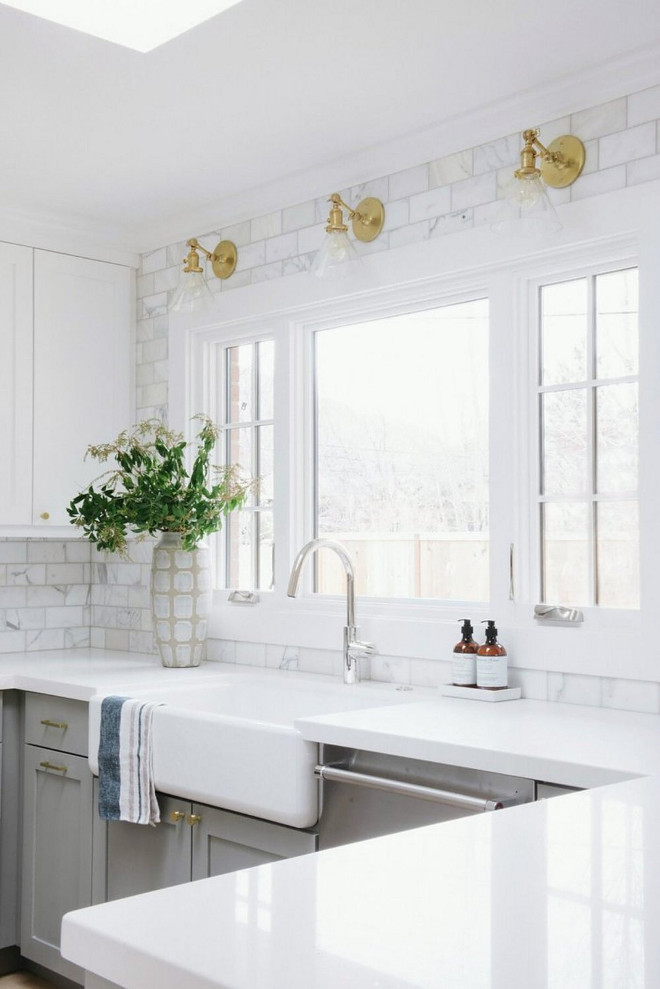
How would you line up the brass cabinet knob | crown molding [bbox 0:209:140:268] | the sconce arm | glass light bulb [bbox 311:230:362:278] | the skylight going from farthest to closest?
crown molding [bbox 0:209:140:268] < the sconce arm < the brass cabinet knob < glass light bulb [bbox 311:230:362:278] < the skylight

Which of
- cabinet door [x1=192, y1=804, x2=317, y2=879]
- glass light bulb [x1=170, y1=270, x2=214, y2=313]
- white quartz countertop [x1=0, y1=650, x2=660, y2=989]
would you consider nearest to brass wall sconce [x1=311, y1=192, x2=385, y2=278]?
glass light bulb [x1=170, y1=270, x2=214, y2=313]

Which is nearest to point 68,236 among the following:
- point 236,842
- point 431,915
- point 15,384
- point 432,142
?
point 15,384

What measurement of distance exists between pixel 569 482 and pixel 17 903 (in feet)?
6.97

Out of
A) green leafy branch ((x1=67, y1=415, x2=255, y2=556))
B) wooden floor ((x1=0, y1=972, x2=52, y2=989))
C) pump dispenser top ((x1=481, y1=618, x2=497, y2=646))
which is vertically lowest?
wooden floor ((x1=0, y1=972, x2=52, y2=989))

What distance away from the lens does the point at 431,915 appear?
98 cm

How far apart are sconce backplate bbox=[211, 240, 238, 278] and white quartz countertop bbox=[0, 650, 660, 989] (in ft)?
8.28

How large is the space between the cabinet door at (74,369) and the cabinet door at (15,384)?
1.2 inches

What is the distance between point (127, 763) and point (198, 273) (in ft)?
5.33

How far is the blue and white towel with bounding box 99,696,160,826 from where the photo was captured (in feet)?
8.70

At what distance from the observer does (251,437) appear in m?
3.66

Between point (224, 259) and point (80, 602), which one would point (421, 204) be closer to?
point (224, 259)

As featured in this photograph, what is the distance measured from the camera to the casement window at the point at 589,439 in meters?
2.59

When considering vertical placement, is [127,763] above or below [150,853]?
above

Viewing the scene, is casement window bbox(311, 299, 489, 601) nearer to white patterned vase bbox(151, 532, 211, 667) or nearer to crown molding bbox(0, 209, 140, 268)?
white patterned vase bbox(151, 532, 211, 667)
